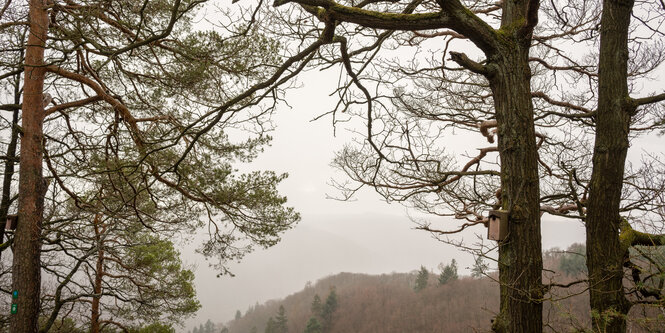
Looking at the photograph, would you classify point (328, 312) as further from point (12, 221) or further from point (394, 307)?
point (12, 221)

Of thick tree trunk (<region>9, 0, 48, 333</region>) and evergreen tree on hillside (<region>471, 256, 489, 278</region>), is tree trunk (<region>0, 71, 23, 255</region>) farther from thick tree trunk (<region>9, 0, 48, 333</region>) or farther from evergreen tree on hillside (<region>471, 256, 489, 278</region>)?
evergreen tree on hillside (<region>471, 256, 489, 278</region>)

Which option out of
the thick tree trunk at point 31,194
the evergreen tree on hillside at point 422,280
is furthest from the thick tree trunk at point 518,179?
the evergreen tree on hillside at point 422,280

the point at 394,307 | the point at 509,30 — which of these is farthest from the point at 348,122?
the point at 394,307

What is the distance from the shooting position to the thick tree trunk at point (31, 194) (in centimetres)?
339

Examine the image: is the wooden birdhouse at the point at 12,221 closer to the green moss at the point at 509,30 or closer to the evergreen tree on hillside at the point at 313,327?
the green moss at the point at 509,30

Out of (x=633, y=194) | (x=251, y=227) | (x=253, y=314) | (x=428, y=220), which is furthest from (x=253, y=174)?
(x=253, y=314)

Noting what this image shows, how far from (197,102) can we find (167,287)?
12.2 feet

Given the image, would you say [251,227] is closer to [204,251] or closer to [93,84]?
[204,251]

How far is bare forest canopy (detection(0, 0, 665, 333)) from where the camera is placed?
2176 mm

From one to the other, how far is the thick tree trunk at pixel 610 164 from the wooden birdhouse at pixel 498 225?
30.4 inches

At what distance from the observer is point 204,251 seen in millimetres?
4676

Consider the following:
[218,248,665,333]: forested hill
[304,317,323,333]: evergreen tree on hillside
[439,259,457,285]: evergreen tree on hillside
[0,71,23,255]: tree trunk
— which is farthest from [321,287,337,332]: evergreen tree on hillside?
[0,71,23,255]: tree trunk

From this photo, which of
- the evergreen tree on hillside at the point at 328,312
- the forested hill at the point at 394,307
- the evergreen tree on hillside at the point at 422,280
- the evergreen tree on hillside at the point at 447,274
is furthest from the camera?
the evergreen tree on hillside at the point at 422,280

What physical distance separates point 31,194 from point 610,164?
15.7 feet
